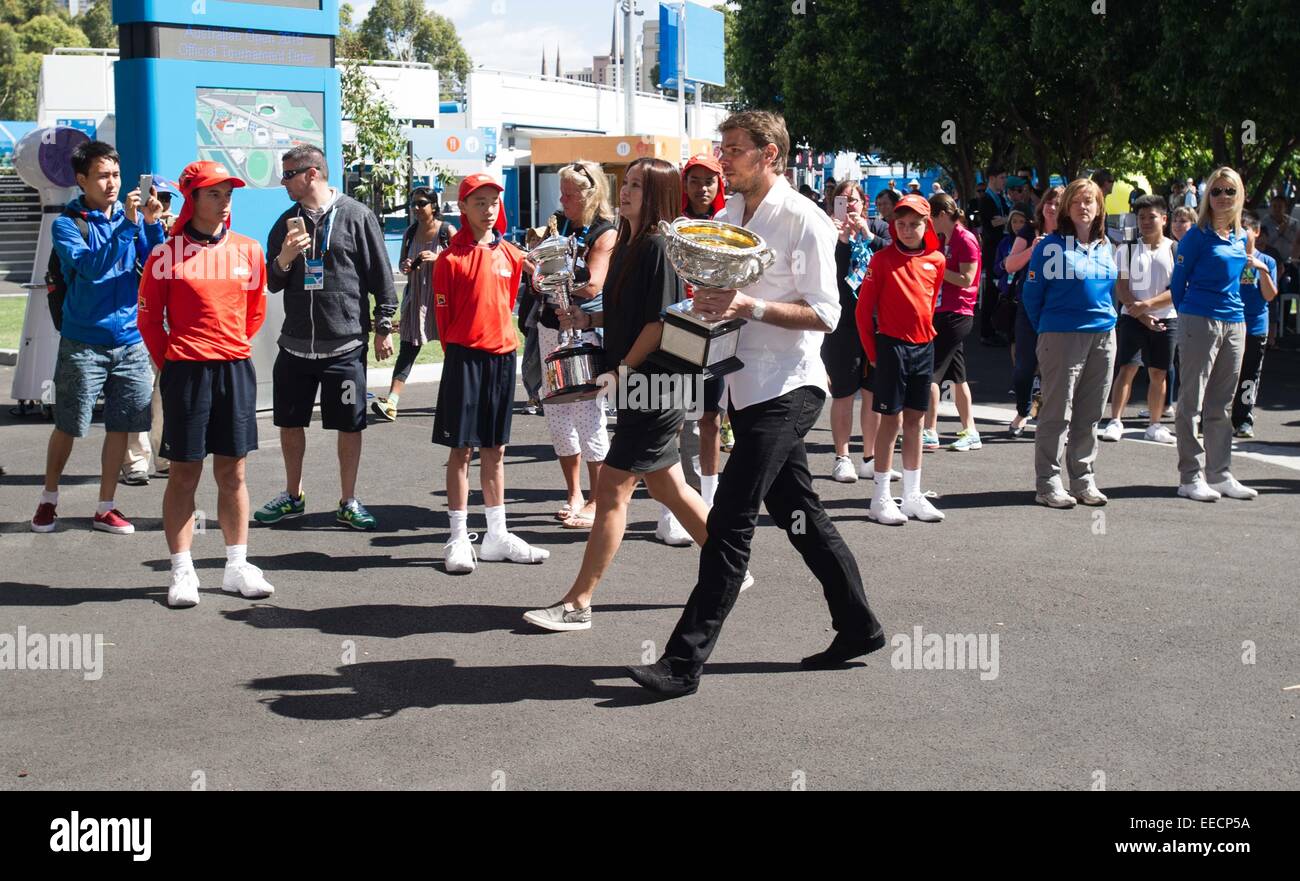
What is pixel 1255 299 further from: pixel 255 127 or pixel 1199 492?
pixel 255 127

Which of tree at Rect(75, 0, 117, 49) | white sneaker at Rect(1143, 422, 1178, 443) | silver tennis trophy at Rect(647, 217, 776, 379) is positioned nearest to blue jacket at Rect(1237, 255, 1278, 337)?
white sneaker at Rect(1143, 422, 1178, 443)

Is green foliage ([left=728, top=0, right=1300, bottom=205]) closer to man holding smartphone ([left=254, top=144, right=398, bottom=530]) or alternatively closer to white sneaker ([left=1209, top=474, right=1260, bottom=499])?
white sneaker ([left=1209, top=474, right=1260, bottom=499])

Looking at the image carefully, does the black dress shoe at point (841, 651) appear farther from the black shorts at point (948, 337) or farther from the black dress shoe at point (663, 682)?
the black shorts at point (948, 337)

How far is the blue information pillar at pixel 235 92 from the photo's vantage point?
11273 mm

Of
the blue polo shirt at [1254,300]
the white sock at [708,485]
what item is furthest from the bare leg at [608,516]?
the blue polo shirt at [1254,300]

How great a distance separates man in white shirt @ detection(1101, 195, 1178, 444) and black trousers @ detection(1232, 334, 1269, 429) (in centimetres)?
56

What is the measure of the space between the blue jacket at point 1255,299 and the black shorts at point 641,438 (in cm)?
511

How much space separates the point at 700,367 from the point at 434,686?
1547mm

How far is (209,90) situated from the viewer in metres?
11.5

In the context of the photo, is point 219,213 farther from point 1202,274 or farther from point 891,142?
point 891,142

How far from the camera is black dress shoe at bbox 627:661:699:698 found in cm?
517

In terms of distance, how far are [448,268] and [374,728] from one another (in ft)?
9.25

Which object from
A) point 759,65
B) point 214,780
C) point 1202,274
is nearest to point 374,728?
point 214,780

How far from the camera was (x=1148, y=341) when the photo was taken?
37.2 feet
